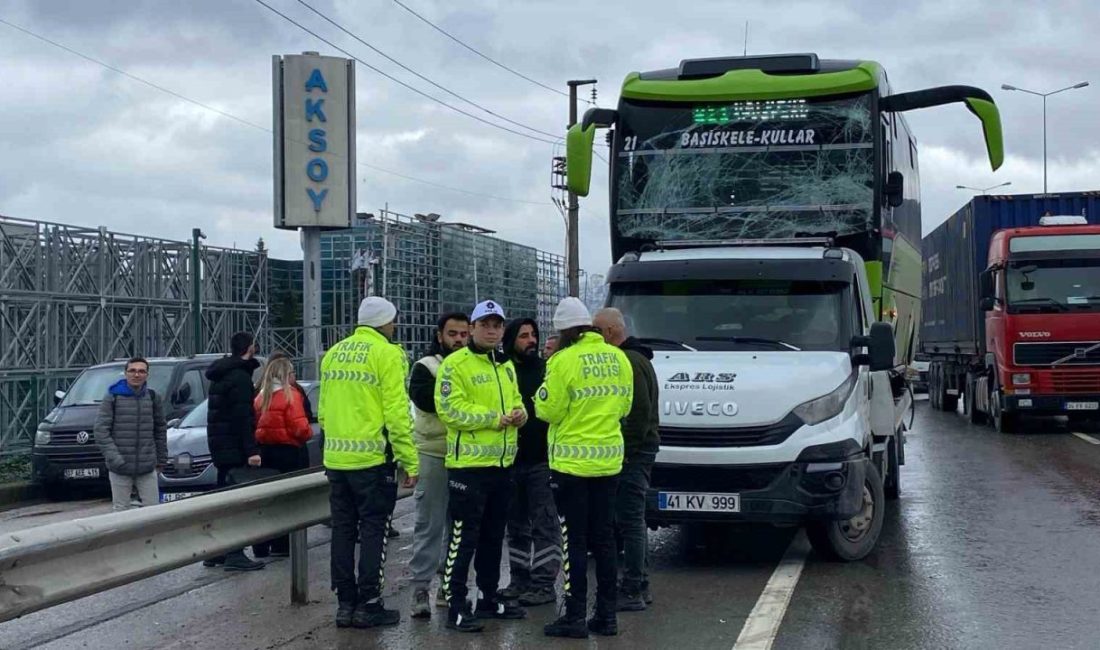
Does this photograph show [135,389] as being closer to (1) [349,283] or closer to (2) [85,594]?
(2) [85,594]

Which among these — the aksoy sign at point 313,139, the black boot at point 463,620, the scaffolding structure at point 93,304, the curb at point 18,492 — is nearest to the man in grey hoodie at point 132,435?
the black boot at point 463,620

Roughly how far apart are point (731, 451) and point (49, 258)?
17.8m

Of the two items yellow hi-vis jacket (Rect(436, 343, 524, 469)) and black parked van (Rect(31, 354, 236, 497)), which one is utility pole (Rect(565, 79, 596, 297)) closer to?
black parked van (Rect(31, 354, 236, 497))

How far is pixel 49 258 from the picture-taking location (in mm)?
23172

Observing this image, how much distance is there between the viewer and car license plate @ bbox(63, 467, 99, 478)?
15.5 m

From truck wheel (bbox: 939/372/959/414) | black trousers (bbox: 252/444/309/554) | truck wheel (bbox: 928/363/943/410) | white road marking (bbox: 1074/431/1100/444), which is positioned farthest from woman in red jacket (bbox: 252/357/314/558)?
truck wheel (bbox: 928/363/943/410)

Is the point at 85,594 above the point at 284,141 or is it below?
below

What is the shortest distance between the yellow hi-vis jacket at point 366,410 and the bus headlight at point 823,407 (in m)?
2.82

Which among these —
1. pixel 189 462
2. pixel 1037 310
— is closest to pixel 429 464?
pixel 189 462

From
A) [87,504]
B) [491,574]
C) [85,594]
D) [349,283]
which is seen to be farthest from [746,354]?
[349,283]

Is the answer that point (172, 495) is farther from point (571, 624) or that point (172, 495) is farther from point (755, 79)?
point (755, 79)

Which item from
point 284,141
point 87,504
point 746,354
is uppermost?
point 284,141

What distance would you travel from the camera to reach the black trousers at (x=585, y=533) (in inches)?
278

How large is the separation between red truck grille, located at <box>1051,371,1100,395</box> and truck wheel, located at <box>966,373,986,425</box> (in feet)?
11.2
